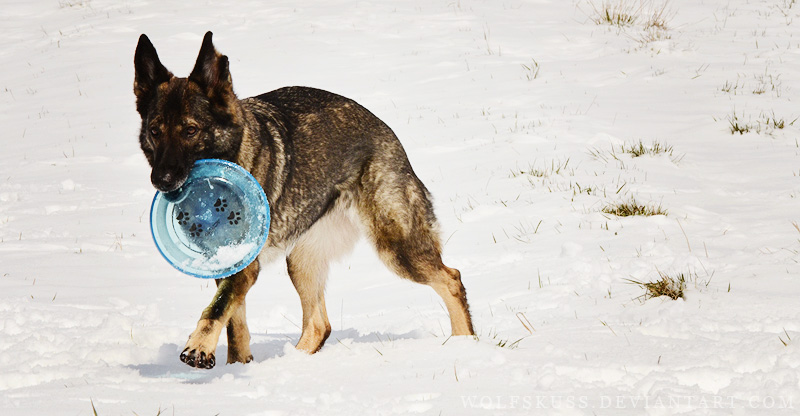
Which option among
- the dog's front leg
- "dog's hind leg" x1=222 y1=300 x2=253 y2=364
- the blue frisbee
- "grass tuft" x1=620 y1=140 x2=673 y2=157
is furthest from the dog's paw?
"grass tuft" x1=620 y1=140 x2=673 y2=157

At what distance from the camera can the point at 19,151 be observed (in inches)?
410

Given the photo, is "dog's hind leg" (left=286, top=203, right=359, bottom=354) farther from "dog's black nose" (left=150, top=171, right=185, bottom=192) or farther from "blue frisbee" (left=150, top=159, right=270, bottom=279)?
"dog's black nose" (left=150, top=171, right=185, bottom=192)

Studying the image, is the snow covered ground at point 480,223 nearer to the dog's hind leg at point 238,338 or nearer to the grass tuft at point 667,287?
the grass tuft at point 667,287

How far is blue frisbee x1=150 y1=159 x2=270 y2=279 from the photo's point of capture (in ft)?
13.6

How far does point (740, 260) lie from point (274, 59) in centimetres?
1019

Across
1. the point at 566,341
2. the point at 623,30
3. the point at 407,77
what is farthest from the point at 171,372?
the point at 623,30

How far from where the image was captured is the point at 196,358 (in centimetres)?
366

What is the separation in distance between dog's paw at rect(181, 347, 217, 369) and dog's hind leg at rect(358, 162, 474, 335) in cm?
171

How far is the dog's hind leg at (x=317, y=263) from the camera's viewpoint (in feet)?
17.6

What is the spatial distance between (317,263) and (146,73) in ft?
6.08

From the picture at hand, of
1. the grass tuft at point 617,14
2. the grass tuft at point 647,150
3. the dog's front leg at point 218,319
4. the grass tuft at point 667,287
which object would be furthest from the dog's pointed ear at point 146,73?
the grass tuft at point 617,14

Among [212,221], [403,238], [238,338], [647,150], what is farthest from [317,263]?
[647,150]

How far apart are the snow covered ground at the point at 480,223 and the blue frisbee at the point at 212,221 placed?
1.95 ft

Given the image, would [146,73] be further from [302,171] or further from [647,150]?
[647,150]
